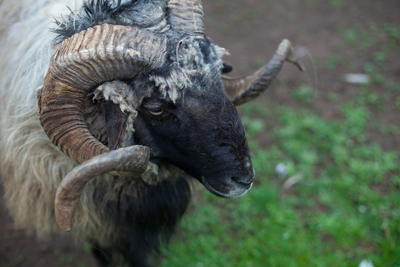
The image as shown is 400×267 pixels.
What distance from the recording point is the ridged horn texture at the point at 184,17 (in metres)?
2.24

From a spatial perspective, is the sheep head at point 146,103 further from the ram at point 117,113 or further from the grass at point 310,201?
the grass at point 310,201

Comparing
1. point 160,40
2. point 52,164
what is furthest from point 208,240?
point 160,40

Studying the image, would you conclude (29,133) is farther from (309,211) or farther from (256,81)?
(309,211)

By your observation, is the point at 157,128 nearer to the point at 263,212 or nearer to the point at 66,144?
the point at 66,144

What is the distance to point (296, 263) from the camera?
387 centimetres

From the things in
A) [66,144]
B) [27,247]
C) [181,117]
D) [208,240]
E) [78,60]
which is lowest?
[208,240]

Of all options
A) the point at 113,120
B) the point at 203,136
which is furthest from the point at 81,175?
the point at 203,136

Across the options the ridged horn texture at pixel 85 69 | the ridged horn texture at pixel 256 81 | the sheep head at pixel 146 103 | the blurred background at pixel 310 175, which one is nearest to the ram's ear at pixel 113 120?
the sheep head at pixel 146 103

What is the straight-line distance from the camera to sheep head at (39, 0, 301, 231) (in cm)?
193

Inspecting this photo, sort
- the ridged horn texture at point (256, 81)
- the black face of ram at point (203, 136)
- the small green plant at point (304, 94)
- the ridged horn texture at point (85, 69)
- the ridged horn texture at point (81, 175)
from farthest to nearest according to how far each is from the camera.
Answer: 1. the small green plant at point (304, 94)
2. the ridged horn texture at point (256, 81)
3. the black face of ram at point (203, 136)
4. the ridged horn texture at point (85, 69)
5. the ridged horn texture at point (81, 175)

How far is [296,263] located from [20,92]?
3551mm

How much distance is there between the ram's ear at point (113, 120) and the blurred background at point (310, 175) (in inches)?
82.7

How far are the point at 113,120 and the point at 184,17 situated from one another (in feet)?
2.97

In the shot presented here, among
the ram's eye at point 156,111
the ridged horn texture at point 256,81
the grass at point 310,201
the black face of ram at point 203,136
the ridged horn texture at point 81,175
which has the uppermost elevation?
the ridged horn texture at point 81,175
